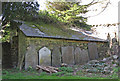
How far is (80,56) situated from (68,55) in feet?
3.19

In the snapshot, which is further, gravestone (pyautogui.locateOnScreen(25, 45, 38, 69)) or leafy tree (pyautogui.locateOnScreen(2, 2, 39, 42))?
gravestone (pyautogui.locateOnScreen(25, 45, 38, 69))

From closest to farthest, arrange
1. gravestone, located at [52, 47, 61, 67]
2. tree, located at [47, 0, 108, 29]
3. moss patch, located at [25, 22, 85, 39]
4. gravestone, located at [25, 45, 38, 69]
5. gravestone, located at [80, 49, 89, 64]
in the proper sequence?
gravestone, located at [25, 45, 38, 69], gravestone, located at [52, 47, 61, 67], moss patch, located at [25, 22, 85, 39], gravestone, located at [80, 49, 89, 64], tree, located at [47, 0, 108, 29]

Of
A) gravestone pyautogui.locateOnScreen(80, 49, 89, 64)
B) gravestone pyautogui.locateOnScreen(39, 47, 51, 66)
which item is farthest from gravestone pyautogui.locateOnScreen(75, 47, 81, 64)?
gravestone pyautogui.locateOnScreen(39, 47, 51, 66)

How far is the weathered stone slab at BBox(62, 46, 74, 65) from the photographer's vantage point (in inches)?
325

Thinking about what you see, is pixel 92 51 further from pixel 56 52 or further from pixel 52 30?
pixel 52 30

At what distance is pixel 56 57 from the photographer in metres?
8.00

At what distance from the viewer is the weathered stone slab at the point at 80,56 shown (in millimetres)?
8648

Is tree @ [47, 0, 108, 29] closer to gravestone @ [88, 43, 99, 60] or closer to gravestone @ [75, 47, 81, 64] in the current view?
gravestone @ [88, 43, 99, 60]

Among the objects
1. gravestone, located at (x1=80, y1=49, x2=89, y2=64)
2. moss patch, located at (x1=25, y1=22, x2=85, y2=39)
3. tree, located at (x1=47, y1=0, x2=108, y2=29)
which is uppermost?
tree, located at (x1=47, y1=0, x2=108, y2=29)

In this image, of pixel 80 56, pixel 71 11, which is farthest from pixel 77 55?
pixel 71 11

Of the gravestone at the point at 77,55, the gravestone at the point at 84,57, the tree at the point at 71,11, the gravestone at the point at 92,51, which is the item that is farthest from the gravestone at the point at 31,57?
the tree at the point at 71,11

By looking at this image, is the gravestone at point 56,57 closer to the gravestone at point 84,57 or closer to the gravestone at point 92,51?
the gravestone at point 84,57

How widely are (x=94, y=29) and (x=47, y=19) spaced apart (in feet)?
20.8

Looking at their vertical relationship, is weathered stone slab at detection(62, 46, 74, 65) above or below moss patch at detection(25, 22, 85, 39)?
below
